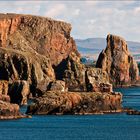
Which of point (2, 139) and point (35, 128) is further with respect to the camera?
point (35, 128)

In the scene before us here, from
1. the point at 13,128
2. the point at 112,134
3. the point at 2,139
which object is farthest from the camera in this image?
the point at 13,128

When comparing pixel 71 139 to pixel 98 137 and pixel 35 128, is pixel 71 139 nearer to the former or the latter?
pixel 98 137

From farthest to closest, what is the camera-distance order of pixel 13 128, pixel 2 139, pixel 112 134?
pixel 13 128
pixel 112 134
pixel 2 139

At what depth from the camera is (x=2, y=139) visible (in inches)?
6727

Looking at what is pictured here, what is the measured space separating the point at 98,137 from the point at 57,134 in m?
12.5

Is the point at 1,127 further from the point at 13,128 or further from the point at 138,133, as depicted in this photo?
the point at 138,133


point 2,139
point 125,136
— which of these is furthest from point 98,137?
point 2,139

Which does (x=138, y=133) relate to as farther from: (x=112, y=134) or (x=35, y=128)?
(x=35, y=128)

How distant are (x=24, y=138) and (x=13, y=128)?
72.4ft

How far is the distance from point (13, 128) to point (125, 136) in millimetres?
30394

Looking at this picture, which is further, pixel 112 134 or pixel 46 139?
pixel 112 134

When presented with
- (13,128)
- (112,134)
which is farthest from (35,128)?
(112,134)

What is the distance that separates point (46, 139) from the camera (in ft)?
563

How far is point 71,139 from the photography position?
173m
